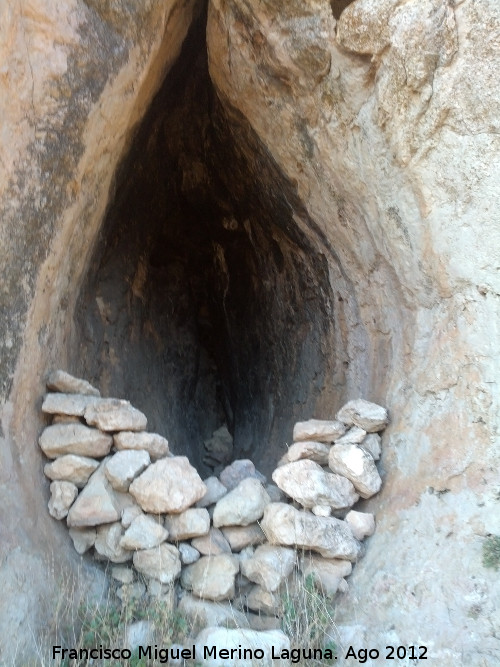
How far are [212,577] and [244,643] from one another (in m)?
Answer: 0.45

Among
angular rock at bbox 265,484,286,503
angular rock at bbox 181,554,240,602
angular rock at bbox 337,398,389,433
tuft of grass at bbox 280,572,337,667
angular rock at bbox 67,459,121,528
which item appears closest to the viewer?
tuft of grass at bbox 280,572,337,667

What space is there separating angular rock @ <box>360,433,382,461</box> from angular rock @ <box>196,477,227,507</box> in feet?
2.47

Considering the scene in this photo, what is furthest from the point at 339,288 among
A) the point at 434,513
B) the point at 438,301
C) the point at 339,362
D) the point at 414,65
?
the point at 434,513

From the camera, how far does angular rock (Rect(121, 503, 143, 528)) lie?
2795mm

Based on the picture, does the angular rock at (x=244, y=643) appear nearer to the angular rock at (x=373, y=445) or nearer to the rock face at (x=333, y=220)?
the rock face at (x=333, y=220)

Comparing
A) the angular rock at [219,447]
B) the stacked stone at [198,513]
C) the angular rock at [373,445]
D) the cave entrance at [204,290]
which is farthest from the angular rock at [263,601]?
the angular rock at [219,447]

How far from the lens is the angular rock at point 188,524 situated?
2771 millimetres

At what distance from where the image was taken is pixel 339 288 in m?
4.11

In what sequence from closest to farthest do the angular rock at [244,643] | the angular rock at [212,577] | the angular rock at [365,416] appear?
1. the angular rock at [244,643]
2. the angular rock at [212,577]
3. the angular rock at [365,416]

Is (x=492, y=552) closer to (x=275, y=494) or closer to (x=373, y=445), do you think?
(x=373, y=445)

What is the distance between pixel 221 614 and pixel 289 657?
44 centimetres

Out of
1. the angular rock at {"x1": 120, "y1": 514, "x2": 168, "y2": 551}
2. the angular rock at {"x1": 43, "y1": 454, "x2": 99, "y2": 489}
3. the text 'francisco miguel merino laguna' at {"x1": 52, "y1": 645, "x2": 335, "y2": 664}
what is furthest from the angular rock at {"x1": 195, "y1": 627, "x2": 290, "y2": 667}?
the angular rock at {"x1": 43, "y1": 454, "x2": 99, "y2": 489}

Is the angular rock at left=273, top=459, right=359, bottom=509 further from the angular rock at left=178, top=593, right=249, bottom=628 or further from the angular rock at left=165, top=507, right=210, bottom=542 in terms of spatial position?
the angular rock at left=178, top=593, right=249, bottom=628

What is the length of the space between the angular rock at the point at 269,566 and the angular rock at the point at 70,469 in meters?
0.86
